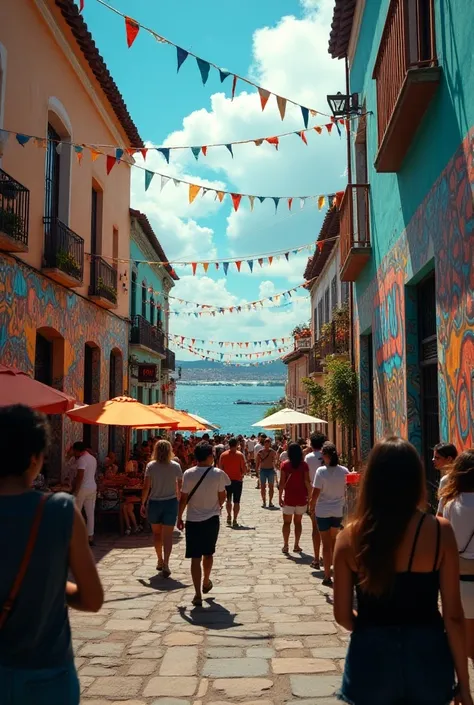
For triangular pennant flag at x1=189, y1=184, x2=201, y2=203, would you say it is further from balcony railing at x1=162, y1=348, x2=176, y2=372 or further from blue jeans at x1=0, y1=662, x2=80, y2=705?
balcony railing at x1=162, y1=348, x2=176, y2=372

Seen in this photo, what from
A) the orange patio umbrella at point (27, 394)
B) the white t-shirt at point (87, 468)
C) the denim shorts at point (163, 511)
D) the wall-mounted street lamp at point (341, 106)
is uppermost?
the wall-mounted street lamp at point (341, 106)

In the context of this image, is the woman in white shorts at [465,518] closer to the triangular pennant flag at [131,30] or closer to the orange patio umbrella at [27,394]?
the orange patio umbrella at [27,394]

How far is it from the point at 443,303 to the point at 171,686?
13.3 feet

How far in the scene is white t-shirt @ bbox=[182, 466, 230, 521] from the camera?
695 cm

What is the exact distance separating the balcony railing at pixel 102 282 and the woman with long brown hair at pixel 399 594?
13.4m

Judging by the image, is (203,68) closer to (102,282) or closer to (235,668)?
(235,668)

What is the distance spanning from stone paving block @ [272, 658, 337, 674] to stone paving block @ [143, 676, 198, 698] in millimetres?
627

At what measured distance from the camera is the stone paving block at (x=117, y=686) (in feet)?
14.3

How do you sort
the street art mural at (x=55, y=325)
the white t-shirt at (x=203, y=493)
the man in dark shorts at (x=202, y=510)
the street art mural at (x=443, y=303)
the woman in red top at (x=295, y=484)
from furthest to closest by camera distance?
the street art mural at (x=55, y=325), the woman in red top at (x=295, y=484), the white t-shirt at (x=203, y=493), the man in dark shorts at (x=202, y=510), the street art mural at (x=443, y=303)

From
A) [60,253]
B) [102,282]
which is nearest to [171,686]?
[60,253]

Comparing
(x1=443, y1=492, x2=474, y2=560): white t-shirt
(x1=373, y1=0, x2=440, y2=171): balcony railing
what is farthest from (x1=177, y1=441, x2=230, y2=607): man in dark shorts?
(x1=373, y1=0, x2=440, y2=171): balcony railing

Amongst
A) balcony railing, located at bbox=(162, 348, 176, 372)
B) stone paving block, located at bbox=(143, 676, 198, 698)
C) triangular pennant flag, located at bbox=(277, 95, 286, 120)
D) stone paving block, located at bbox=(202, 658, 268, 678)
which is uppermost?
triangular pennant flag, located at bbox=(277, 95, 286, 120)

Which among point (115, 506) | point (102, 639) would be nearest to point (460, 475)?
point (102, 639)

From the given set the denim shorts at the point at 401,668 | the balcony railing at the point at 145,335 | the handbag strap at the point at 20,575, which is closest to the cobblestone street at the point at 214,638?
the denim shorts at the point at 401,668
